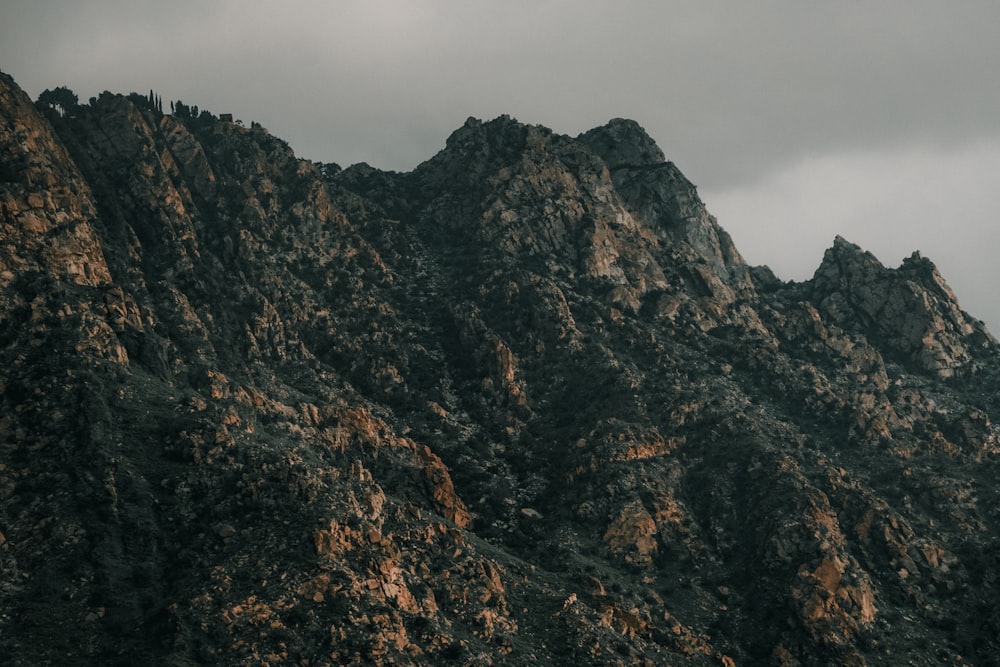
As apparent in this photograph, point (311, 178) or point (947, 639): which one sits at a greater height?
point (311, 178)

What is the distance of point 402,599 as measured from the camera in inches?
3273

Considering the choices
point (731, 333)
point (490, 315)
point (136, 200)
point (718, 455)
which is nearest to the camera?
point (718, 455)

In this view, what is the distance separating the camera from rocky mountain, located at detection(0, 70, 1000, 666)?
257 ft

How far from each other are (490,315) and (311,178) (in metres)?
55.5

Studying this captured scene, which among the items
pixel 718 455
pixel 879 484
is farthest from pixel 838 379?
pixel 718 455

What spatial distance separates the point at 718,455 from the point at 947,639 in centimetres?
3973

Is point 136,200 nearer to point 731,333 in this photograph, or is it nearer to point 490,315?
point 490,315

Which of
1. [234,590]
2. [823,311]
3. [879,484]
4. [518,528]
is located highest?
[823,311]

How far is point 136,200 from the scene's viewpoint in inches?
5778

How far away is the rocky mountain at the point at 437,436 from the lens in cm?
7819

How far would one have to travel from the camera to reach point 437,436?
133m

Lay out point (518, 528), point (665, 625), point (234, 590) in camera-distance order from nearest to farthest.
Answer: point (234, 590) → point (665, 625) → point (518, 528)

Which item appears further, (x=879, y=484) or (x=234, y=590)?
(x=879, y=484)

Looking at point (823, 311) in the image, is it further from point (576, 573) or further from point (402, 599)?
point (402, 599)
